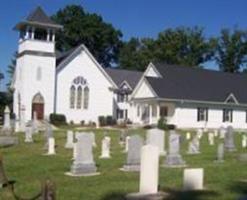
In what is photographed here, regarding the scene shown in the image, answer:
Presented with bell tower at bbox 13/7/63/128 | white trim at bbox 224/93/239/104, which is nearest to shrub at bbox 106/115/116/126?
bell tower at bbox 13/7/63/128

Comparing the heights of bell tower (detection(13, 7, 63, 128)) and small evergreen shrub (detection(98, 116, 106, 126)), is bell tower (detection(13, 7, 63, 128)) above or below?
above

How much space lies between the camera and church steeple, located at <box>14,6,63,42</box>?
5247cm

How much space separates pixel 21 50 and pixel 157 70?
14587mm

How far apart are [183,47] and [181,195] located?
7051cm

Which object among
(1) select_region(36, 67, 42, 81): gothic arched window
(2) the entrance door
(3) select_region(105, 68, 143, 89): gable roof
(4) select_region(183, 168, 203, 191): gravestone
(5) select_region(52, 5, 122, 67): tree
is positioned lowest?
(4) select_region(183, 168, 203, 191): gravestone

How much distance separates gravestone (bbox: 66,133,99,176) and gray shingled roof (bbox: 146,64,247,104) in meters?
37.4

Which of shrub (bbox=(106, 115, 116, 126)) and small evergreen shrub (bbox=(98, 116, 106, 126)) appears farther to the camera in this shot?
shrub (bbox=(106, 115, 116, 126))

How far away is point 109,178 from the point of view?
14.8 m

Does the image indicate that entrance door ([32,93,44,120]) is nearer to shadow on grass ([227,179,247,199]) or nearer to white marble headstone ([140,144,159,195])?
shadow on grass ([227,179,247,199])

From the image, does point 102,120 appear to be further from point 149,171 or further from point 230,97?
point 149,171

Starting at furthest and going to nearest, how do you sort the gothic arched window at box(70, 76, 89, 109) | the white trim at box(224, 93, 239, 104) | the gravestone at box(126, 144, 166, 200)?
the white trim at box(224, 93, 239, 104), the gothic arched window at box(70, 76, 89, 109), the gravestone at box(126, 144, 166, 200)

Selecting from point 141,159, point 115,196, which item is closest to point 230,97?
point 141,159

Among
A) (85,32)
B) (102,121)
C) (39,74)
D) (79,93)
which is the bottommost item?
(102,121)

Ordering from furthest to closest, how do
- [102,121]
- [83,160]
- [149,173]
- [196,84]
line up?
[196,84]
[102,121]
[83,160]
[149,173]
